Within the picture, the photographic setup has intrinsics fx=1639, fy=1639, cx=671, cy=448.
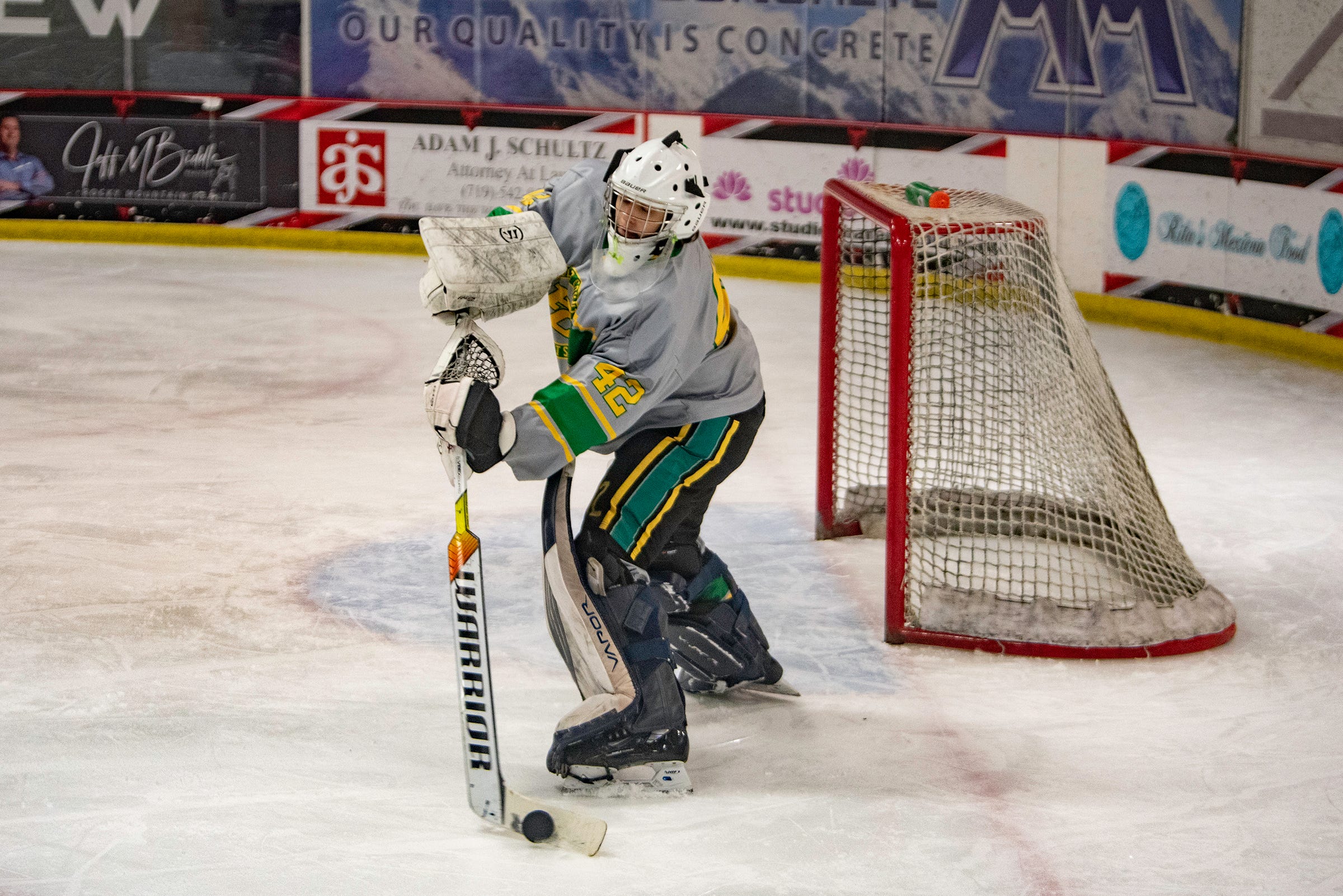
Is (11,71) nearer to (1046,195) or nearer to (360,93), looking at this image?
(360,93)

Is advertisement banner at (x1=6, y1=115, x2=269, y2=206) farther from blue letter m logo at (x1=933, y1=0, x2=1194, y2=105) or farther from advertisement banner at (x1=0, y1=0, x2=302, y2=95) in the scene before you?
blue letter m logo at (x1=933, y1=0, x2=1194, y2=105)

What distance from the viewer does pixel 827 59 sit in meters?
9.52

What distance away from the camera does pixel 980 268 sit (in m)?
4.29

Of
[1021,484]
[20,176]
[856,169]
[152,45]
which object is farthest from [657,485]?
[152,45]

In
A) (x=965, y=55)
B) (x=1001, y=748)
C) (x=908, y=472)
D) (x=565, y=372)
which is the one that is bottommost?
(x=1001, y=748)

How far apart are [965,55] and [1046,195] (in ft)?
3.85

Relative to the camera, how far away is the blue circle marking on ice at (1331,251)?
6941mm

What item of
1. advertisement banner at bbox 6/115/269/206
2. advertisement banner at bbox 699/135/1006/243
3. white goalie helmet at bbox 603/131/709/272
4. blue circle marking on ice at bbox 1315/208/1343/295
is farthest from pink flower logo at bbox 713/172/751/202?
white goalie helmet at bbox 603/131/709/272

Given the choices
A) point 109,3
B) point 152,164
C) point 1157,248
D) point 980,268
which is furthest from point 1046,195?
point 109,3

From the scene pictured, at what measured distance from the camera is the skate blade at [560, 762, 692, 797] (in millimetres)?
3053

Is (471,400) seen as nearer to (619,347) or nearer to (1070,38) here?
(619,347)

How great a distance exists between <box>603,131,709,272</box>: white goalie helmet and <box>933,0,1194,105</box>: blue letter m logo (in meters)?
5.90
